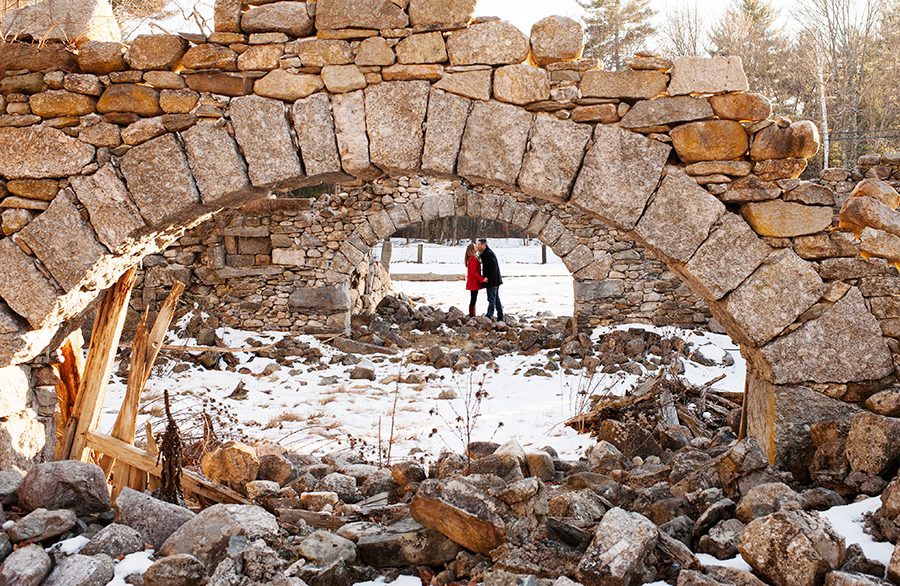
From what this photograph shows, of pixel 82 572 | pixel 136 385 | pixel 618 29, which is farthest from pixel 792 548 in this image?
pixel 618 29

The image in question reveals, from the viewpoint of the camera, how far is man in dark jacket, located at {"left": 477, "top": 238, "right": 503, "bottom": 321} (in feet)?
37.7

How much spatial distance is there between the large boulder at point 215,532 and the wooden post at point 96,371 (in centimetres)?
160

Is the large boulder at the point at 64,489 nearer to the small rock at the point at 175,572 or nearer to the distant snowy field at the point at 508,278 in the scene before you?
the small rock at the point at 175,572

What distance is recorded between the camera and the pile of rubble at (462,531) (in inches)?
98.1

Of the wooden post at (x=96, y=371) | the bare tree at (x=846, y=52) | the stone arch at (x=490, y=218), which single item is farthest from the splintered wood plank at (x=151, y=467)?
the bare tree at (x=846, y=52)

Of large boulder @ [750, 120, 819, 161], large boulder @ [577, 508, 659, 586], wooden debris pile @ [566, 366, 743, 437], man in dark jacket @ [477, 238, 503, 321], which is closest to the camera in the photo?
large boulder @ [577, 508, 659, 586]

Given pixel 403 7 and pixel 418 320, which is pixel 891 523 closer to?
pixel 403 7

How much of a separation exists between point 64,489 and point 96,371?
1154mm

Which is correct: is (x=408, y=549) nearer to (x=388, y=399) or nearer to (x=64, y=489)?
(x=64, y=489)

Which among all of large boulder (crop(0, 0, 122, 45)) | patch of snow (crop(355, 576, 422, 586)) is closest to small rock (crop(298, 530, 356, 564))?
patch of snow (crop(355, 576, 422, 586))

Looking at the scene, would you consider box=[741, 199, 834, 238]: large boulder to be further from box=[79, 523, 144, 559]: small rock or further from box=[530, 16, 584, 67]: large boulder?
box=[79, 523, 144, 559]: small rock

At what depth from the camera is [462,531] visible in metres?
2.86

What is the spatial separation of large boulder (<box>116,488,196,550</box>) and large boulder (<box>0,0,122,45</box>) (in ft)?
8.15

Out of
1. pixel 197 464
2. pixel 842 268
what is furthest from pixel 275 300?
pixel 842 268
